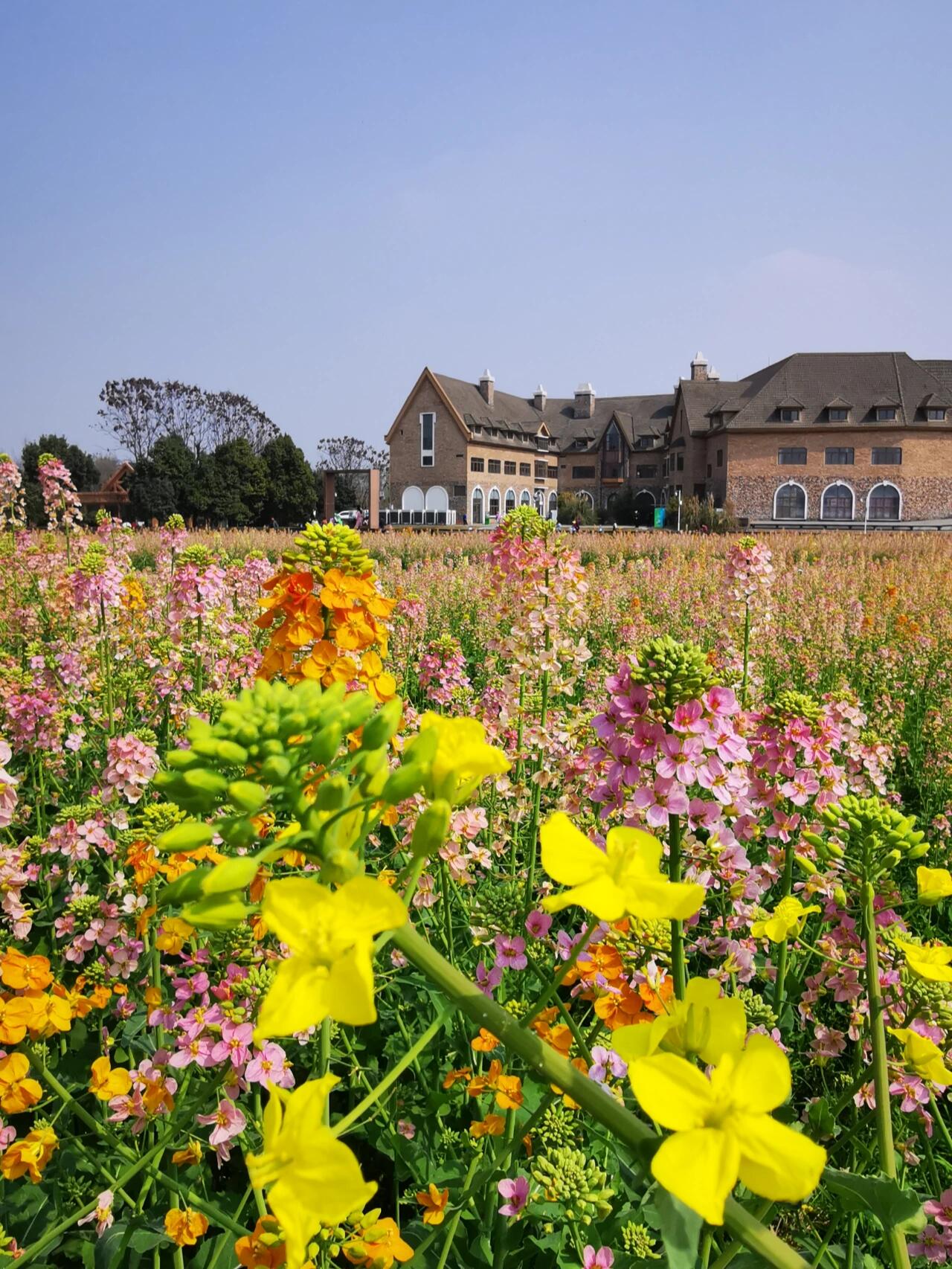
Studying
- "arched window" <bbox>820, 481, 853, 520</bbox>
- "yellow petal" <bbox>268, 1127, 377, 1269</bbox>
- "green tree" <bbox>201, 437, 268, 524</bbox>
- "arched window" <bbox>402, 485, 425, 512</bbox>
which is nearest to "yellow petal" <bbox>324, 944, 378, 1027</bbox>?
"yellow petal" <bbox>268, 1127, 377, 1269</bbox>

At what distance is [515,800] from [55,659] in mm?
2562

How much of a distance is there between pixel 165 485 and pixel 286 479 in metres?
6.70

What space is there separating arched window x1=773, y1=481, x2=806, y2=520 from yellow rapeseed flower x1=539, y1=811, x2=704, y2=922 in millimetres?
52860

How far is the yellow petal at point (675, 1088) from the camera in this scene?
56cm

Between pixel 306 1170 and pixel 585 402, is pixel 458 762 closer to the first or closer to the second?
pixel 306 1170

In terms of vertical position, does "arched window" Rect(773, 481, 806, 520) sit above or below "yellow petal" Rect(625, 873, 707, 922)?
above

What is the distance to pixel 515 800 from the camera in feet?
10.1

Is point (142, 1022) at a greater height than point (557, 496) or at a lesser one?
lesser

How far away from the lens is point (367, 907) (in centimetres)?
55

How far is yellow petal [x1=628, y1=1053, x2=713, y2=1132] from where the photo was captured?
0.56m

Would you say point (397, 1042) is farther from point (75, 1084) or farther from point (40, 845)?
point (40, 845)

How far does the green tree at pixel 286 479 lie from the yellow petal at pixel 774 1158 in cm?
4666

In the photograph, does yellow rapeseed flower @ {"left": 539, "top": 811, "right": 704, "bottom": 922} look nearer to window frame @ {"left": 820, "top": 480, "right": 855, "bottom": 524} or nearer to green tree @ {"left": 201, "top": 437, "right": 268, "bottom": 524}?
green tree @ {"left": 201, "top": 437, "right": 268, "bottom": 524}

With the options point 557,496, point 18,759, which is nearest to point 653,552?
point 18,759
